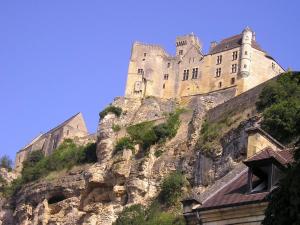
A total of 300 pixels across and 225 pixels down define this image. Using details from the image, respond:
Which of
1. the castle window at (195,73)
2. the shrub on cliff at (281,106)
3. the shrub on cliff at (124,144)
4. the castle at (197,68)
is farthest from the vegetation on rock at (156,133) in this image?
the castle window at (195,73)

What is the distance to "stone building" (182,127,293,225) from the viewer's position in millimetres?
15211

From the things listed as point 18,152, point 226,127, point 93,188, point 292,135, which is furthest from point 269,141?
point 18,152

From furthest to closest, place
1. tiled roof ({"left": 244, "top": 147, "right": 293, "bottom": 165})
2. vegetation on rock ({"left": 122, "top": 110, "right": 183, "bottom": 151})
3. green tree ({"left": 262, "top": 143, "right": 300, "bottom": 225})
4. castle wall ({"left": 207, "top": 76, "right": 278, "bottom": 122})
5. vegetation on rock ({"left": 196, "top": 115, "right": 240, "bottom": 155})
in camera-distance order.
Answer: vegetation on rock ({"left": 122, "top": 110, "right": 183, "bottom": 151}), castle wall ({"left": 207, "top": 76, "right": 278, "bottom": 122}), vegetation on rock ({"left": 196, "top": 115, "right": 240, "bottom": 155}), tiled roof ({"left": 244, "top": 147, "right": 293, "bottom": 165}), green tree ({"left": 262, "top": 143, "right": 300, "bottom": 225})

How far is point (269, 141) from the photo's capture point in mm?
18859

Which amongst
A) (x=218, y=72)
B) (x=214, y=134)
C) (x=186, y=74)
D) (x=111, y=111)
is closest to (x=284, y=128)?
(x=214, y=134)

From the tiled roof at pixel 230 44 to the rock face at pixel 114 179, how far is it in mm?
17049

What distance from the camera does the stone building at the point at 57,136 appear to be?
6932 centimetres

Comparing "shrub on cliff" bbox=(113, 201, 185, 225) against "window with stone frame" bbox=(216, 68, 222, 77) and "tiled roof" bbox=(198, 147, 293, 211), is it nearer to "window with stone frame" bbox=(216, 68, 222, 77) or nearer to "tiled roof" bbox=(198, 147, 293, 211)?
"tiled roof" bbox=(198, 147, 293, 211)

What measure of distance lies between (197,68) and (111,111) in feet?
55.6

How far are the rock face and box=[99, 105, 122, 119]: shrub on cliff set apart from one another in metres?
2.65

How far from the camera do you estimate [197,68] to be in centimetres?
7462

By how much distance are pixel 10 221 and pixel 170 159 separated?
1642 cm

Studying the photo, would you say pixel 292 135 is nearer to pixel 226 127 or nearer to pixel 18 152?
pixel 226 127

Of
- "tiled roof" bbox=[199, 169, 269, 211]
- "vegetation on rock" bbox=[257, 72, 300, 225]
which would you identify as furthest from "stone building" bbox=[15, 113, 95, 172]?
"tiled roof" bbox=[199, 169, 269, 211]
